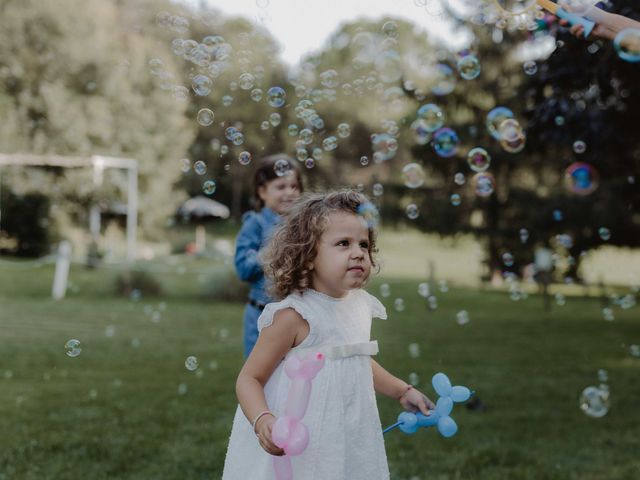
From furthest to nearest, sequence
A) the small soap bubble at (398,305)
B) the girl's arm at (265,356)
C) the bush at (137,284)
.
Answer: the bush at (137,284) → the small soap bubble at (398,305) → the girl's arm at (265,356)

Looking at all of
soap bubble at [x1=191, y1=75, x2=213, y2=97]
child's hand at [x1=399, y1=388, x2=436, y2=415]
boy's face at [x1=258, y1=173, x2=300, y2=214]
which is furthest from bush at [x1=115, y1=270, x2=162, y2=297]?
child's hand at [x1=399, y1=388, x2=436, y2=415]

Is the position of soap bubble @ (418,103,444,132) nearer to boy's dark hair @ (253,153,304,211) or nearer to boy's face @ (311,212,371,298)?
boy's dark hair @ (253,153,304,211)

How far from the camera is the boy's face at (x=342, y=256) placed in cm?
237

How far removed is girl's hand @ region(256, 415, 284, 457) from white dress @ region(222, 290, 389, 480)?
0.15m

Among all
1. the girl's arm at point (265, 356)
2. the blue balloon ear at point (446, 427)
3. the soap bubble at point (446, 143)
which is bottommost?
the blue balloon ear at point (446, 427)

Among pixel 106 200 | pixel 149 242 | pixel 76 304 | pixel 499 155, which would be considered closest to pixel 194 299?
pixel 76 304

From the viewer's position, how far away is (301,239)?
2.46 m

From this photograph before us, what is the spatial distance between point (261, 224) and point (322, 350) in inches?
74.3

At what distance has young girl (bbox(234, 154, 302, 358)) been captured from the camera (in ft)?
13.4

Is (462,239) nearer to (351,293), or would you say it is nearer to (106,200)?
(106,200)

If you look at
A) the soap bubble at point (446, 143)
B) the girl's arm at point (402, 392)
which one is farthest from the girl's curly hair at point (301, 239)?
the soap bubble at point (446, 143)

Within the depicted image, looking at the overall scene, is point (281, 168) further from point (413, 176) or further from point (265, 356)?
point (265, 356)

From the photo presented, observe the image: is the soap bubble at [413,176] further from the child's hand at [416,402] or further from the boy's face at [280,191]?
the child's hand at [416,402]

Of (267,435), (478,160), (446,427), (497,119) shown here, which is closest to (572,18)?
(446,427)
